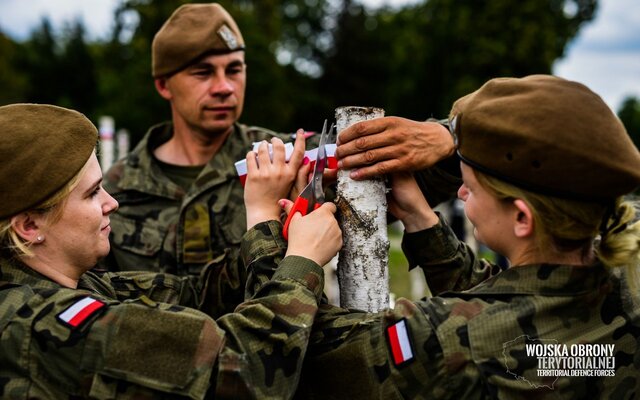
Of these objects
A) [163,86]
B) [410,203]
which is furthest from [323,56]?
[410,203]

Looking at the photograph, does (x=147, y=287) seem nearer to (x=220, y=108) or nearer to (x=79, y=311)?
(x=79, y=311)

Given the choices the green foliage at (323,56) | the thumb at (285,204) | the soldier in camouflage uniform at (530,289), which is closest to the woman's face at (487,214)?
the soldier in camouflage uniform at (530,289)

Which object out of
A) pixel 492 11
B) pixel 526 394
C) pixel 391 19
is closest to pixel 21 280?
pixel 526 394

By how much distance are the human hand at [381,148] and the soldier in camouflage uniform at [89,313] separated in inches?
10.6

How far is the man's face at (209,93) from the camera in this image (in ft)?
15.1

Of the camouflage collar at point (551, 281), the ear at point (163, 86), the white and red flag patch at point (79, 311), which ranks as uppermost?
the camouflage collar at point (551, 281)

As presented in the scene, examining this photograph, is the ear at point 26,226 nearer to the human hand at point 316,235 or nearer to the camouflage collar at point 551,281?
the human hand at point 316,235

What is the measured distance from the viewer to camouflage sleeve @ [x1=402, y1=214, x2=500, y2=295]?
122 inches

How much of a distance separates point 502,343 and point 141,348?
3.66ft

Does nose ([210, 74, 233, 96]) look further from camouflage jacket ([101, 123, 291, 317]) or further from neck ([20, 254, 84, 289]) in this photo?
neck ([20, 254, 84, 289])

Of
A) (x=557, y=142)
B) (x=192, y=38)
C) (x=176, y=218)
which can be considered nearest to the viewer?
(x=557, y=142)

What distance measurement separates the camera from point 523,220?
2.40 meters

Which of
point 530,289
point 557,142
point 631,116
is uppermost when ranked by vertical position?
point 557,142

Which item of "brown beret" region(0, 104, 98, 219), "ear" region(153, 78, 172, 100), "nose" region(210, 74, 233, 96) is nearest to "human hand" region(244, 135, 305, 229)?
"brown beret" region(0, 104, 98, 219)
